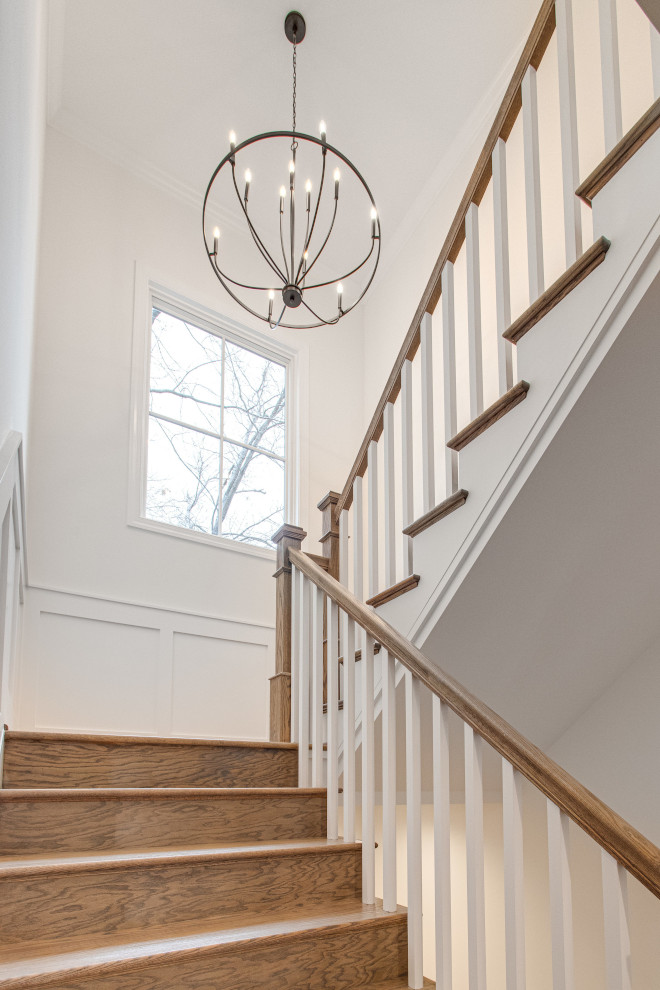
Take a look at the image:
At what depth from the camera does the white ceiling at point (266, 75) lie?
12.7 ft

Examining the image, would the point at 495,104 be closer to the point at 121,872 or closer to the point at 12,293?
the point at 12,293

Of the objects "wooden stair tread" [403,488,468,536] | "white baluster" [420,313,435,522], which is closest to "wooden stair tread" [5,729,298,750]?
"wooden stair tread" [403,488,468,536]

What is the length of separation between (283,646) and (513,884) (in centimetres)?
159

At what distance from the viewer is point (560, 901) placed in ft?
5.32

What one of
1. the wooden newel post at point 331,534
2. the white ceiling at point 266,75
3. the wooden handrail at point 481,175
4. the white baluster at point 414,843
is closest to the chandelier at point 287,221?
the white ceiling at point 266,75

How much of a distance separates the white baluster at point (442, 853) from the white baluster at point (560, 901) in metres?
0.35

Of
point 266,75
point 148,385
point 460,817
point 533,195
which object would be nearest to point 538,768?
point 533,195

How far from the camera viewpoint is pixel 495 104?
4.29 m

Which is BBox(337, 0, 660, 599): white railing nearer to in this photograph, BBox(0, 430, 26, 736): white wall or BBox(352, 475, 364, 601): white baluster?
BBox(352, 475, 364, 601): white baluster

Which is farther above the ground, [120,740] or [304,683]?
[304,683]

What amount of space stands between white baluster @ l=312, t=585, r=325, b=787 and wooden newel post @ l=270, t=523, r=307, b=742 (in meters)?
0.35

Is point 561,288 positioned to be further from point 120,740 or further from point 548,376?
point 120,740

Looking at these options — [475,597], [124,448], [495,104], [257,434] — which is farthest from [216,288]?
[475,597]

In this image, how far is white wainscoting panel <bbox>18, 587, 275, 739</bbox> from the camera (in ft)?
11.8
